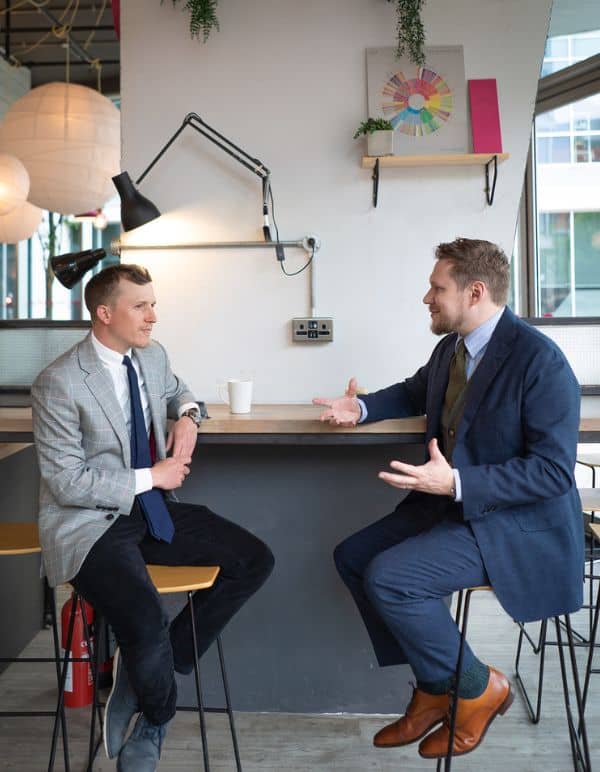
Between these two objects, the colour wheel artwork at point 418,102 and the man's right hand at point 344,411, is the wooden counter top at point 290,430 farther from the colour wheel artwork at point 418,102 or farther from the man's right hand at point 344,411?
the colour wheel artwork at point 418,102

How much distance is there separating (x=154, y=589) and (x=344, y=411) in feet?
2.32

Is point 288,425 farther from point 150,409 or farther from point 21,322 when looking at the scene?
point 21,322

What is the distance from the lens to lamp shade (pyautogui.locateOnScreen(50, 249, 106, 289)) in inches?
106

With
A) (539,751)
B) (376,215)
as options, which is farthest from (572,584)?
(376,215)

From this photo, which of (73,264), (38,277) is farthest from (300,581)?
(38,277)

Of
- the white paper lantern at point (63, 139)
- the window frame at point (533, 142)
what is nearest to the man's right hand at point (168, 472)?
the white paper lantern at point (63, 139)

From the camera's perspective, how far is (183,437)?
2.23 metres

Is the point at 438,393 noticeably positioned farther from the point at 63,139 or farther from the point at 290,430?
the point at 63,139

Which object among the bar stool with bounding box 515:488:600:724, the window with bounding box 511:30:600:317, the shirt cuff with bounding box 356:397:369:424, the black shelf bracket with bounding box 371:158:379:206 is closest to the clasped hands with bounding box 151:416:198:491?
the shirt cuff with bounding box 356:397:369:424

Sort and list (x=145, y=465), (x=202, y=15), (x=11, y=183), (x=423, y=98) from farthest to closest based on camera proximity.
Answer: (x=11, y=183) < (x=423, y=98) < (x=202, y=15) < (x=145, y=465)

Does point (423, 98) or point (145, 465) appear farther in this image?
point (423, 98)

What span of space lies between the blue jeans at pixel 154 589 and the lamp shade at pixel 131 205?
1.03m

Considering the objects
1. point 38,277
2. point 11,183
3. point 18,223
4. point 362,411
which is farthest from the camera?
point 38,277

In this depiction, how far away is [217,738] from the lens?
2.55 metres
